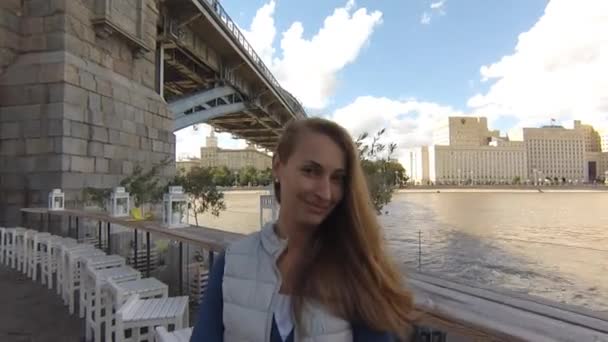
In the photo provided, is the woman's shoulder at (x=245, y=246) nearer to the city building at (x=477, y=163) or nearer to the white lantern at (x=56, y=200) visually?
the white lantern at (x=56, y=200)

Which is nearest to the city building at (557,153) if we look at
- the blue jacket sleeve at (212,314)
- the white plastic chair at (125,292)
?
the white plastic chair at (125,292)

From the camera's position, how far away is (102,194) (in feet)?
24.2

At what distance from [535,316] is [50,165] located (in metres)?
8.65

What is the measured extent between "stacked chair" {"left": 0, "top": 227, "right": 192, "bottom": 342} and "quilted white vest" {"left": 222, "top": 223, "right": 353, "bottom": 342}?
0.90 metres

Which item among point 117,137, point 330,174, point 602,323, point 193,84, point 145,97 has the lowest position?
point 602,323

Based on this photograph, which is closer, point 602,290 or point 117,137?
point 602,290

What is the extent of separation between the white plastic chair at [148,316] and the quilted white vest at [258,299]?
1.30 meters

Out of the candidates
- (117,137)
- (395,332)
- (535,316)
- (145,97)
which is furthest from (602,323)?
(145,97)

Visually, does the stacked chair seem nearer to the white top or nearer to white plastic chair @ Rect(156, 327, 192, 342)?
white plastic chair @ Rect(156, 327, 192, 342)

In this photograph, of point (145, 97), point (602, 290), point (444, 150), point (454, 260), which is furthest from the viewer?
point (444, 150)

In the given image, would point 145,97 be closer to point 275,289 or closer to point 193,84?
point 275,289

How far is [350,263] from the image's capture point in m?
0.89

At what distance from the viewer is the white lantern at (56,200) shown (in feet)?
20.4

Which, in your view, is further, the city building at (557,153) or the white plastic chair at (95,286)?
the city building at (557,153)
